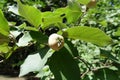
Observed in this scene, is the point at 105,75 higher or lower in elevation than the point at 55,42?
lower

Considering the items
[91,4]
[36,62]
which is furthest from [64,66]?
[91,4]

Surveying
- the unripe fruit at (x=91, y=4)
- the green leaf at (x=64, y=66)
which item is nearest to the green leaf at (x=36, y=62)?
the green leaf at (x=64, y=66)

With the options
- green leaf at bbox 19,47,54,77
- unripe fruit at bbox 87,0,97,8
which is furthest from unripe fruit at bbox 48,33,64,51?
unripe fruit at bbox 87,0,97,8

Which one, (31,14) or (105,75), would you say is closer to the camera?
(31,14)

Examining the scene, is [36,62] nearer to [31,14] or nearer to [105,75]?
[31,14]
